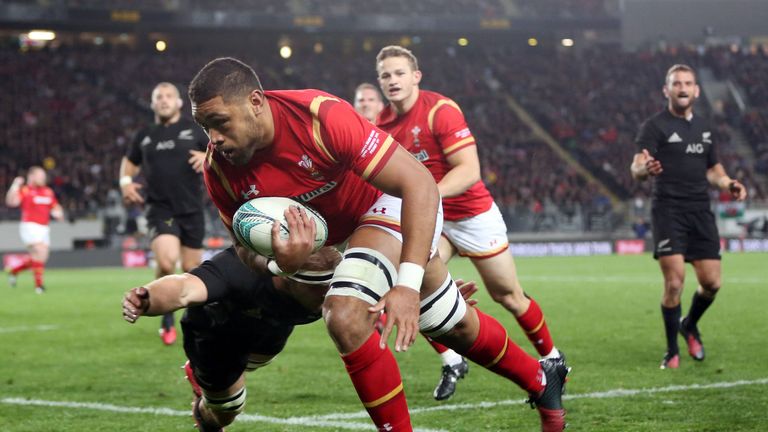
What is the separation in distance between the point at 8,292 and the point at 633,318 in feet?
38.3

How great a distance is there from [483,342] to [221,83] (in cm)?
168

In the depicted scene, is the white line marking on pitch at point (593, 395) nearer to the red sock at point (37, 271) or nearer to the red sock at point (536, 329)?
the red sock at point (536, 329)

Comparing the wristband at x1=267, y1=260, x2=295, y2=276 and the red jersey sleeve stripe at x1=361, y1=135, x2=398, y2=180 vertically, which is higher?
the red jersey sleeve stripe at x1=361, y1=135, x2=398, y2=180

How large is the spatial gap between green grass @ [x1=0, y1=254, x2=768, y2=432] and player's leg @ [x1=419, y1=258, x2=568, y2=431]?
0.47 m

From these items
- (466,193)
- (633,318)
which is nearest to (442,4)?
(633,318)

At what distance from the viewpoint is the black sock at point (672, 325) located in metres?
8.29

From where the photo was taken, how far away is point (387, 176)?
4406 mm

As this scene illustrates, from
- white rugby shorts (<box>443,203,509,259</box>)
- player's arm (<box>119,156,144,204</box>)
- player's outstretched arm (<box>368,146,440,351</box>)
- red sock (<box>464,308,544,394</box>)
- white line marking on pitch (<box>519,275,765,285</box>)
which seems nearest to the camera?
player's outstretched arm (<box>368,146,440,351</box>)

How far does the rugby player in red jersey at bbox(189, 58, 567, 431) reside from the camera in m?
A: 4.34

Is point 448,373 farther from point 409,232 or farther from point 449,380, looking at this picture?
point 409,232

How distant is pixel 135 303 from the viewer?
14.7 feet

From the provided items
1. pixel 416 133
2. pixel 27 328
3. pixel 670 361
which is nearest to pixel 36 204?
pixel 27 328

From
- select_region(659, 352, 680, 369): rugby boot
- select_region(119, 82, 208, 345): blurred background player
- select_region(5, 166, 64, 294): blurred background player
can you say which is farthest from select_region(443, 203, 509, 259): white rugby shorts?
select_region(5, 166, 64, 294): blurred background player

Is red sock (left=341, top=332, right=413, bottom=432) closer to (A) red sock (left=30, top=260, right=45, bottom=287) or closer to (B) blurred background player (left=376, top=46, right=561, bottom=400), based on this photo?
(B) blurred background player (left=376, top=46, right=561, bottom=400)
